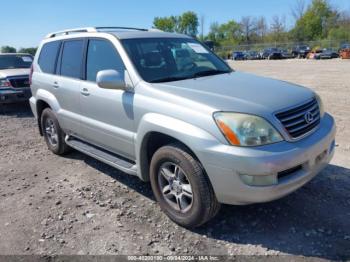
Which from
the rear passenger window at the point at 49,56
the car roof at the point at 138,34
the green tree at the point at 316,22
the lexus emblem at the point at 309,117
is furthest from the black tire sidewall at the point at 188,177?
the green tree at the point at 316,22

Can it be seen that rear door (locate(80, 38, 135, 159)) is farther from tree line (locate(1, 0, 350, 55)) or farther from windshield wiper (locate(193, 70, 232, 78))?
tree line (locate(1, 0, 350, 55))

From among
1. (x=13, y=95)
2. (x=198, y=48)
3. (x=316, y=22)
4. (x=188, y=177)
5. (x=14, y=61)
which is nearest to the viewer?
(x=188, y=177)

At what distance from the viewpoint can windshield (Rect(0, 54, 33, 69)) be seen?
1085cm

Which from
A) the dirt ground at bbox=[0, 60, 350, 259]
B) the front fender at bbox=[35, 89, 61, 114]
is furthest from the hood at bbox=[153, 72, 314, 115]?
the front fender at bbox=[35, 89, 61, 114]

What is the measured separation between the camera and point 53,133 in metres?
5.72

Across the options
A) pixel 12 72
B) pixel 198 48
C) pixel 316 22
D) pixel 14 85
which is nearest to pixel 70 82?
pixel 198 48

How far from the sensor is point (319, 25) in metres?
80.1

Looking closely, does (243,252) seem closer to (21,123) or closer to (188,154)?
(188,154)

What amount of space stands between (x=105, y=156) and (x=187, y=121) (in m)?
1.61

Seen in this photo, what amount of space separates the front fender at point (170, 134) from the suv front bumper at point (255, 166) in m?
0.08

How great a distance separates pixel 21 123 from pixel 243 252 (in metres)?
7.24

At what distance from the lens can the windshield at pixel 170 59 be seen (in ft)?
12.6

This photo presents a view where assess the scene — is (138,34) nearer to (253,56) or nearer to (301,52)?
(301,52)

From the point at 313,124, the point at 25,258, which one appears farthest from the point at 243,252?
the point at 25,258
